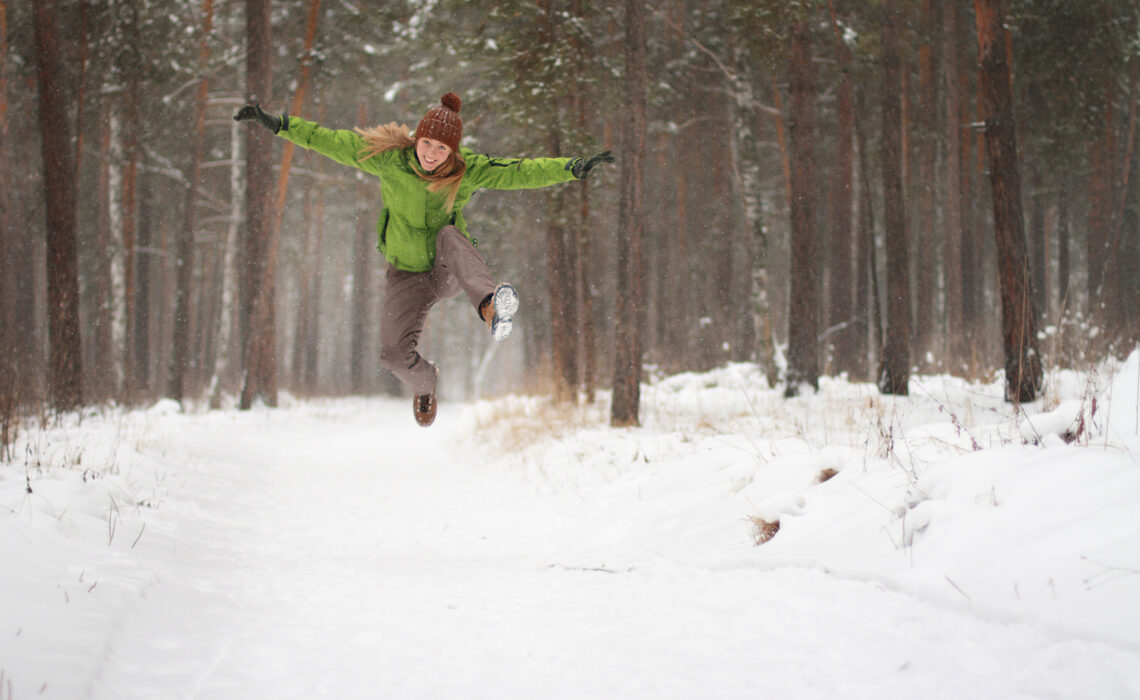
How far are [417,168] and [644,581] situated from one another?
10.6ft

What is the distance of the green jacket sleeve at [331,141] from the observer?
15.5 feet

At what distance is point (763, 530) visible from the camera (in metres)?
3.89

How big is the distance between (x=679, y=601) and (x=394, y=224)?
11.3ft

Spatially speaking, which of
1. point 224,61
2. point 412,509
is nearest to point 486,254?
point 224,61

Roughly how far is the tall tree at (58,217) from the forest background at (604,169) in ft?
0.13

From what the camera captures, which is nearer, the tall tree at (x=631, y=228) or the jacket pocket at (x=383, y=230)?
the jacket pocket at (x=383, y=230)

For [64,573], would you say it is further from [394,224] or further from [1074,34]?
[1074,34]

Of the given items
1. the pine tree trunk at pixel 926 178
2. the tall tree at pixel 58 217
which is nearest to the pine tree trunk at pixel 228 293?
the tall tree at pixel 58 217

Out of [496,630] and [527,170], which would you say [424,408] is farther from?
Result: [496,630]

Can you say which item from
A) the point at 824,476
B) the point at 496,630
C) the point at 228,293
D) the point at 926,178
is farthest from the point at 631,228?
the point at 926,178

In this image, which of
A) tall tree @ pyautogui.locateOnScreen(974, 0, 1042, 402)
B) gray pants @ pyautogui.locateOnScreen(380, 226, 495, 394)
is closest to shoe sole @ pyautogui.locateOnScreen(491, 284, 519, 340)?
gray pants @ pyautogui.locateOnScreen(380, 226, 495, 394)

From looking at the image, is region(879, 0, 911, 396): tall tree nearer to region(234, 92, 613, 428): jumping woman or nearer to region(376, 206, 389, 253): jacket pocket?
region(234, 92, 613, 428): jumping woman

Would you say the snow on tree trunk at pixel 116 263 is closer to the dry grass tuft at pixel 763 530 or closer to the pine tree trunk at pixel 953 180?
the dry grass tuft at pixel 763 530

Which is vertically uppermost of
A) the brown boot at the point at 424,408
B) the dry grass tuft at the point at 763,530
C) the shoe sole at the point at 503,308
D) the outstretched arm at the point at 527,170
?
the outstretched arm at the point at 527,170
